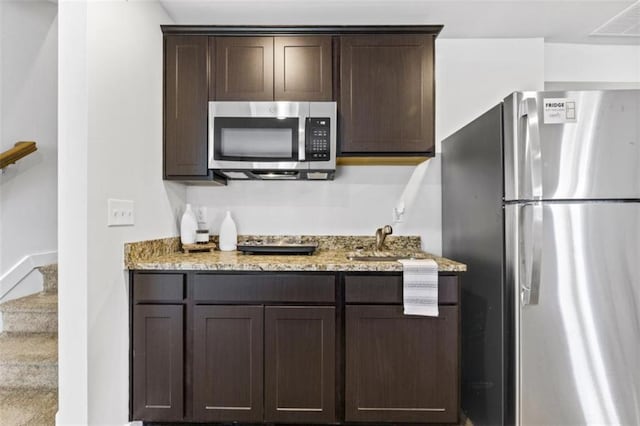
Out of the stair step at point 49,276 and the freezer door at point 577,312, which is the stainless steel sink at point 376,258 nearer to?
the freezer door at point 577,312

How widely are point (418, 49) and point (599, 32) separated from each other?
1.42m

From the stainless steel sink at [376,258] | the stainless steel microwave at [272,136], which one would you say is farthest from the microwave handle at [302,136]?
the stainless steel sink at [376,258]

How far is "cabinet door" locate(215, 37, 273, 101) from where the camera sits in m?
2.21

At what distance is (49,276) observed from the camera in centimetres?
242

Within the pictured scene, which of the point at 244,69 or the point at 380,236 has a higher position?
the point at 244,69

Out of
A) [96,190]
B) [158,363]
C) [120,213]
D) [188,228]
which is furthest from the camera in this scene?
[188,228]

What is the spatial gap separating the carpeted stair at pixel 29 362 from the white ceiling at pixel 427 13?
2.07m

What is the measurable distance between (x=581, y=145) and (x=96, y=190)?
7.21ft

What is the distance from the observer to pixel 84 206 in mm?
1514

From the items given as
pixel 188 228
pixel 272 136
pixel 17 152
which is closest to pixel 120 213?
pixel 188 228

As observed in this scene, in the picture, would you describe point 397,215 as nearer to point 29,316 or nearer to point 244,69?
point 244,69

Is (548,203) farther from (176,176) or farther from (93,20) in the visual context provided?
(93,20)

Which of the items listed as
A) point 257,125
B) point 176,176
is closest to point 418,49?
point 257,125

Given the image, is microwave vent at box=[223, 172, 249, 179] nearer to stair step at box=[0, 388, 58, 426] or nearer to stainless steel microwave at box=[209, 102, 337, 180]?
stainless steel microwave at box=[209, 102, 337, 180]
